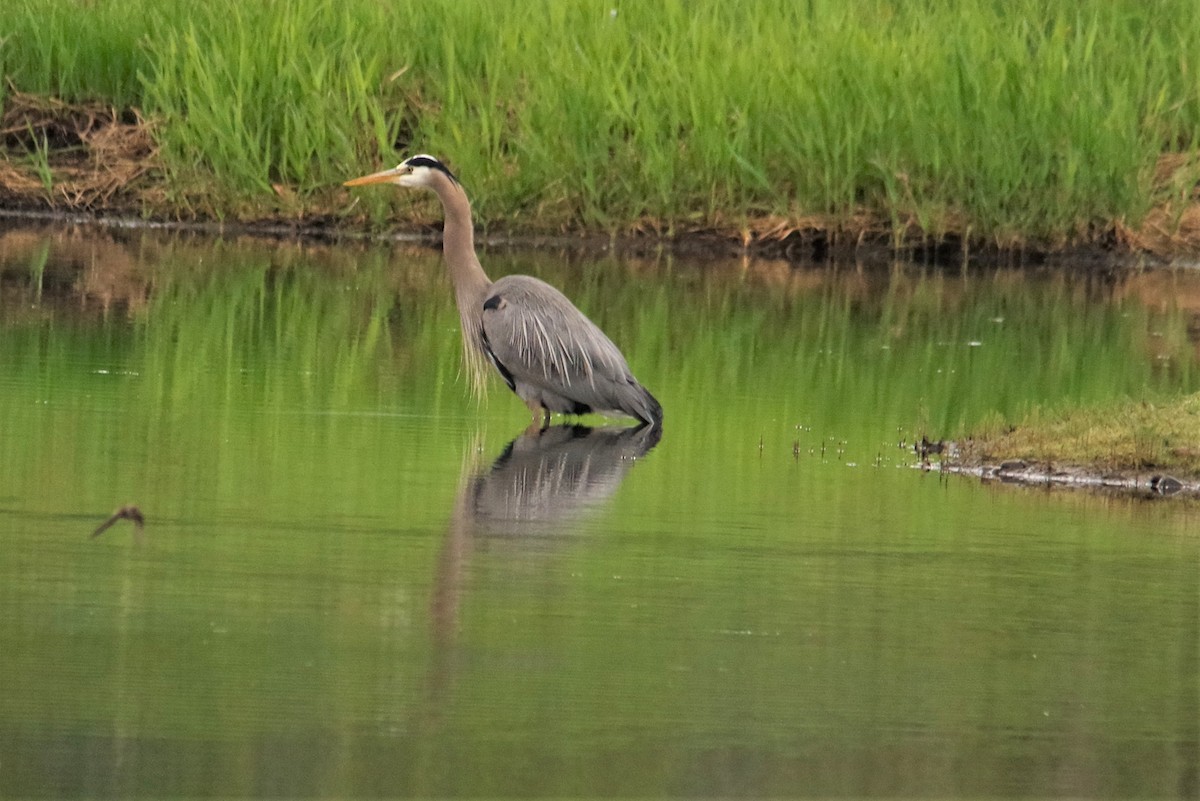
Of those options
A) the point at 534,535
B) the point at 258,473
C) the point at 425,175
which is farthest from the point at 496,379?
the point at 534,535

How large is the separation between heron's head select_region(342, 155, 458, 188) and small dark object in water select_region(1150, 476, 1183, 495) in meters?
4.11

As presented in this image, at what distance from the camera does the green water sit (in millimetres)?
4812

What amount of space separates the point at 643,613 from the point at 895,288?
403 inches

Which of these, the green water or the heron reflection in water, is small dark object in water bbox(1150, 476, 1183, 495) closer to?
the green water

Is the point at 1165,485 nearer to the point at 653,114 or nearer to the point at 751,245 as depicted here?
the point at 653,114

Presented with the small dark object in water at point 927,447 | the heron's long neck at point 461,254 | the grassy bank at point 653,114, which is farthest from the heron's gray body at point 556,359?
the grassy bank at point 653,114

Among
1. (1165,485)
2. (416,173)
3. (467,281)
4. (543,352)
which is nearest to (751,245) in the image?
(416,173)

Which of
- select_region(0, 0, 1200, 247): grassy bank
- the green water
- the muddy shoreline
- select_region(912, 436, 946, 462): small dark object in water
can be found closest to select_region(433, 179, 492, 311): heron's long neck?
the green water

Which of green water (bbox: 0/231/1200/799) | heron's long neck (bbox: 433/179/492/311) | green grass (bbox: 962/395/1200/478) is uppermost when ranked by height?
heron's long neck (bbox: 433/179/492/311)

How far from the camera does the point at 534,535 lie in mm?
7203

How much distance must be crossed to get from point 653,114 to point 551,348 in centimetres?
731

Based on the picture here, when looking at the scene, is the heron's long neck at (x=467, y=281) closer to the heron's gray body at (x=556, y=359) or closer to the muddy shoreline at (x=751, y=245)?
the heron's gray body at (x=556, y=359)

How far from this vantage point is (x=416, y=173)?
38.9 ft

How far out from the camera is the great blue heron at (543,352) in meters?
10.2
